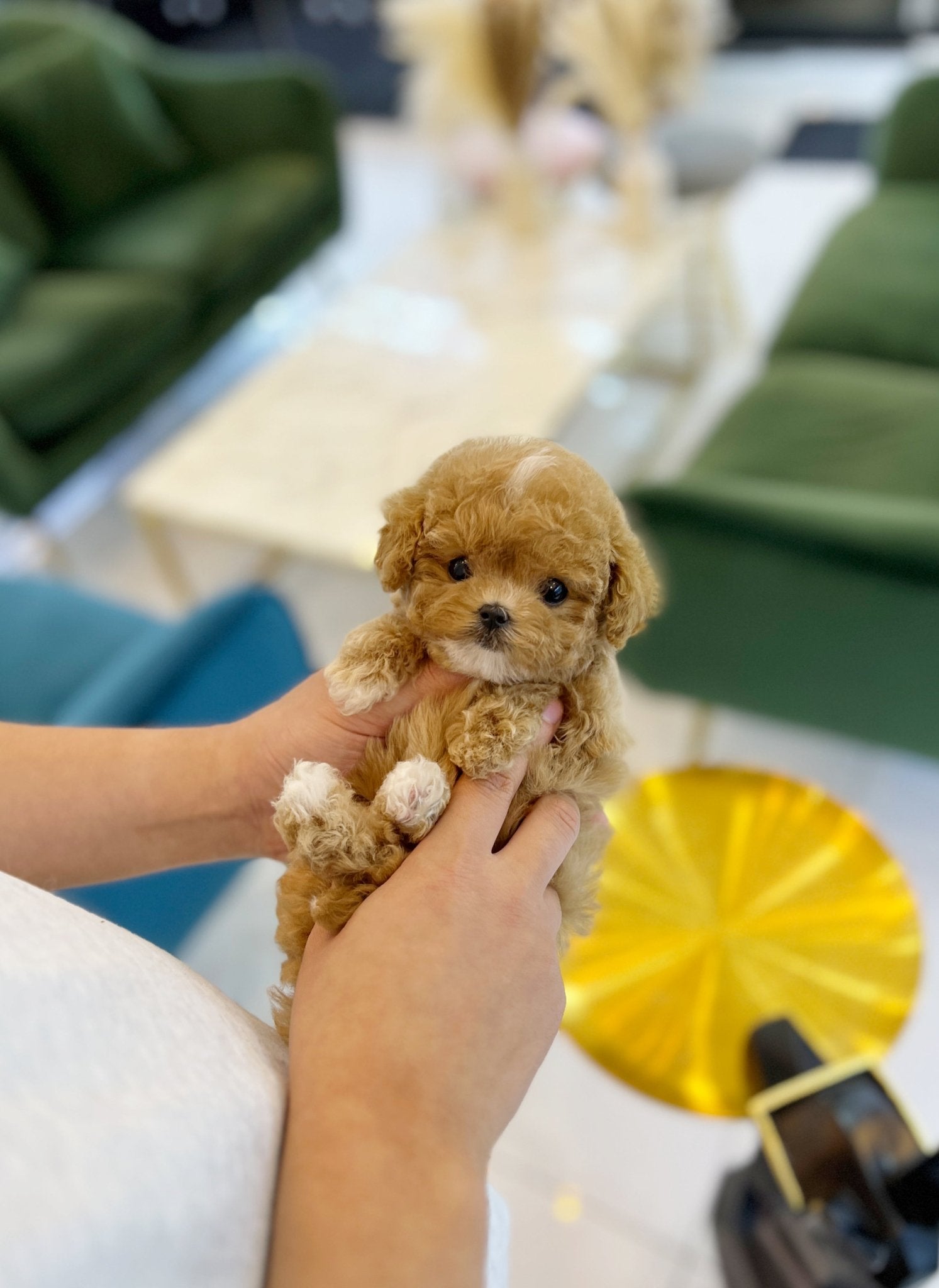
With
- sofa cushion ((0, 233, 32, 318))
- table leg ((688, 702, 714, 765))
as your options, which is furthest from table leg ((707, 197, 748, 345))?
sofa cushion ((0, 233, 32, 318))

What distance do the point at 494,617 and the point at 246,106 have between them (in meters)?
3.27

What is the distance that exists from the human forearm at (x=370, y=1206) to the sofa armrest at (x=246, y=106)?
3.40 metres

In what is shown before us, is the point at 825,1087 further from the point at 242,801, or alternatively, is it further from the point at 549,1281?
the point at 242,801

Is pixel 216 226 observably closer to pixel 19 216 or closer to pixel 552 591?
pixel 19 216

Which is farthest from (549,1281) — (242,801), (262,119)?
(262,119)

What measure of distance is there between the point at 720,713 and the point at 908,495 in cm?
63

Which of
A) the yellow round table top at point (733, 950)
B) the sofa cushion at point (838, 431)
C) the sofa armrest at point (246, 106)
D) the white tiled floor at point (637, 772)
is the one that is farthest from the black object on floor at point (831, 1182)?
the sofa armrest at point (246, 106)

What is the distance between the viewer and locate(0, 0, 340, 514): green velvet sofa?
7.92 feet

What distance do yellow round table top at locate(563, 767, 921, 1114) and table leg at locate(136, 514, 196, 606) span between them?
1402 millimetres

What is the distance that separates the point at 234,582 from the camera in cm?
240

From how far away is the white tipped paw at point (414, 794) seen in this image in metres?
0.61

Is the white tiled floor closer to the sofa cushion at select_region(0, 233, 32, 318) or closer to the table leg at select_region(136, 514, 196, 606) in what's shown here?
the table leg at select_region(136, 514, 196, 606)

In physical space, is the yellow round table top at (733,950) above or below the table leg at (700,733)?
above

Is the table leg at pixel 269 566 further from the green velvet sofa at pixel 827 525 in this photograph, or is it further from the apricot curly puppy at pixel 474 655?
the apricot curly puppy at pixel 474 655
